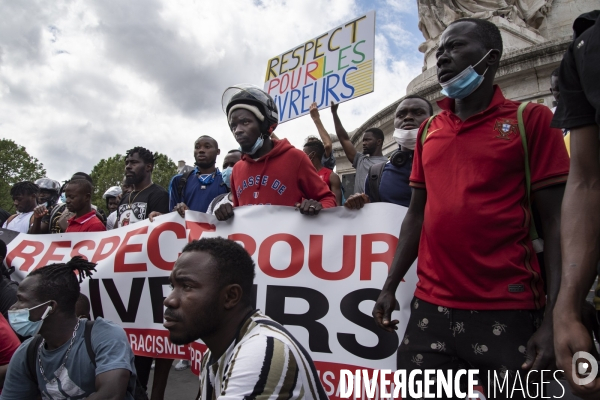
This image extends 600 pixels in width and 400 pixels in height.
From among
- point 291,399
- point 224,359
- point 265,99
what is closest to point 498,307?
point 291,399

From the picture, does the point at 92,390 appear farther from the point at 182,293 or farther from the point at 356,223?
the point at 356,223

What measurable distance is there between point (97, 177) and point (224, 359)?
4990 cm

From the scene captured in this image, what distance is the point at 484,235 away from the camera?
2.06 metres

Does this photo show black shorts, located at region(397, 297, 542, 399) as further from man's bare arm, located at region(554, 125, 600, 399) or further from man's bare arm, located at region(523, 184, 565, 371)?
man's bare arm, located at region(554, 125, 600, 399)

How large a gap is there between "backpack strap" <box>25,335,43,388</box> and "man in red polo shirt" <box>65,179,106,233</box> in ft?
6.84

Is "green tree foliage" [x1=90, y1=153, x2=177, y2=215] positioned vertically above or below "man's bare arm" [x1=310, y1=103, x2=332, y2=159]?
above

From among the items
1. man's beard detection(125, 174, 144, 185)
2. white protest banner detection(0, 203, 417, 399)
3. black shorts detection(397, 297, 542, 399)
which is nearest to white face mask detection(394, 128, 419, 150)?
white protest banner detection(0, 203, 417, 399)

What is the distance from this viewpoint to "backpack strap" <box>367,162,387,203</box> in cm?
364

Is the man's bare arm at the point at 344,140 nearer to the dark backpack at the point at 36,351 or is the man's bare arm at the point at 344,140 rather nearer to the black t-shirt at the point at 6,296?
the dark backpack at the point at 36,351

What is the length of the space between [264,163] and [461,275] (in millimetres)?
1922

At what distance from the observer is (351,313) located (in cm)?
316

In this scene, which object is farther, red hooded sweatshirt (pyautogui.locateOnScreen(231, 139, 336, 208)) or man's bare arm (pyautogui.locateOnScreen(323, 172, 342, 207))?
man's bare arm (pyautogui.locateOnScreen(323, 172, 342, 207))

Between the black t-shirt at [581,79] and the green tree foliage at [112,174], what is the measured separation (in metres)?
42.7

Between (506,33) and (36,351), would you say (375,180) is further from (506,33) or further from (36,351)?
(506,33)
